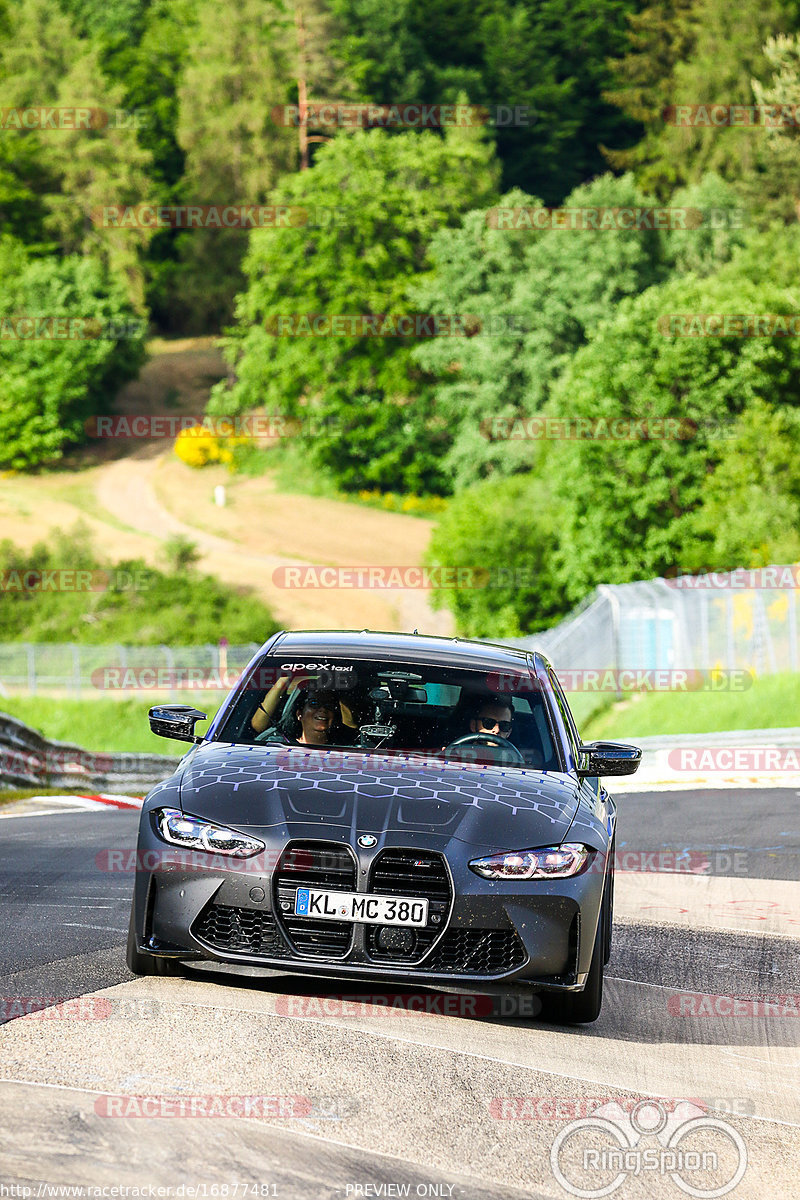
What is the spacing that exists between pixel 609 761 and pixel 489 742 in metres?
0.59

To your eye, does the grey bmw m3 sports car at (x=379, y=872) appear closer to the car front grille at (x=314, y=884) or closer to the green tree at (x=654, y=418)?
the car front grille at (x=314, y=884)

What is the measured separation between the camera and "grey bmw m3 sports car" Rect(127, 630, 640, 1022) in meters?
6.42

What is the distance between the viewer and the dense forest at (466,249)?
182 ft

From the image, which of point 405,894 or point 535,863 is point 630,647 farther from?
point 405,894

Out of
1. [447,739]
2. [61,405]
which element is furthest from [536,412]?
[447,739]

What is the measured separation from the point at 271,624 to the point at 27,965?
57.9 meters

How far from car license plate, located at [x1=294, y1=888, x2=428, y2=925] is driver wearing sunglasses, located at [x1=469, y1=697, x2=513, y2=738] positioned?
1.55 m

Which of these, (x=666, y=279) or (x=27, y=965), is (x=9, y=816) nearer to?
(x=27, y=965)

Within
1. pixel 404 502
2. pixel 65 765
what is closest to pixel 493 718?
pixel 65 765

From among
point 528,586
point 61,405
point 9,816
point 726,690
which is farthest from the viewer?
point 61,405

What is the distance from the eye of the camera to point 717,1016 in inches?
292

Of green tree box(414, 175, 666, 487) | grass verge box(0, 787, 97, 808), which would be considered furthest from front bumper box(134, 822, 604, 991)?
green tree box(414, 175, 666, 487)

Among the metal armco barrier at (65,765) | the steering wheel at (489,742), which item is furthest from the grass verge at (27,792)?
the steering wheel at (489,742)

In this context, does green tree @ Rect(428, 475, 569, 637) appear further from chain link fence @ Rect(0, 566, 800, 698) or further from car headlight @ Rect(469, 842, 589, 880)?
car headlight @ Rect(469, 842, 589, 880)
